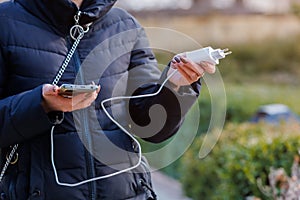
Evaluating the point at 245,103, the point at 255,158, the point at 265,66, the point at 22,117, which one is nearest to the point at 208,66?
the point at 22,117

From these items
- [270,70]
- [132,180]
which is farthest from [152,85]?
[270,70]

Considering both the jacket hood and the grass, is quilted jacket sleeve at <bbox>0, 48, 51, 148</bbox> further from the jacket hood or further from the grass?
the grass

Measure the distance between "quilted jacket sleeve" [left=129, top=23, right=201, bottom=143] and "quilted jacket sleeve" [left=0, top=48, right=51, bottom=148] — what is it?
416mm

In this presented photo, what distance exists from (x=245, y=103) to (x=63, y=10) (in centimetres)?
673

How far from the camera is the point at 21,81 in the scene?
8.48 ft

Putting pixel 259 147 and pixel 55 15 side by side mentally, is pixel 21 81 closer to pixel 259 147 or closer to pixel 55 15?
pixel 55 15

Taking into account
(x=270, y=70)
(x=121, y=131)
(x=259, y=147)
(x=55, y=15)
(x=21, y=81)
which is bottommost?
(x=270, y=70)

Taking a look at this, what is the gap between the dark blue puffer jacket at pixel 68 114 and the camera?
2.53 metres

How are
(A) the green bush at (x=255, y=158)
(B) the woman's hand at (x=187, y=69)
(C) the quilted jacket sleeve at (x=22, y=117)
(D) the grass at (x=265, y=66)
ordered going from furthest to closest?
(D) the grass at (x=265, y=66), (A) the green bush at (x=255, y=158), (B) the woman's hand at (x=187, y=69), (C) the quilted jacket sleeve at (x=22, y=117)

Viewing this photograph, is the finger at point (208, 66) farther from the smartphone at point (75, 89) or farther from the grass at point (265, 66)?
the grass at point (265, 66)

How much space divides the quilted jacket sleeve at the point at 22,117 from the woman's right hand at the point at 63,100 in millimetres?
29

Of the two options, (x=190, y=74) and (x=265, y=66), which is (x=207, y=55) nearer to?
(x=190, y=74)

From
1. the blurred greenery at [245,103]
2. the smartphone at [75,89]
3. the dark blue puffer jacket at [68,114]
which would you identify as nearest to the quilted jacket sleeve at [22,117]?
the dark blue puffer jacket at [68,114]

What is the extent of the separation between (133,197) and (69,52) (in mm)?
569
